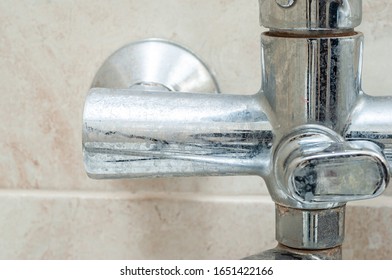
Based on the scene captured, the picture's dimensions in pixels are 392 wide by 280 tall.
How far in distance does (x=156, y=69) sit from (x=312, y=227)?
137mm

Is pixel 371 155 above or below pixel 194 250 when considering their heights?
above

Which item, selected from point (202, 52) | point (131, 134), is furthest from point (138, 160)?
point (202, 52)

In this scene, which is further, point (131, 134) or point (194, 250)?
point (194, 250)

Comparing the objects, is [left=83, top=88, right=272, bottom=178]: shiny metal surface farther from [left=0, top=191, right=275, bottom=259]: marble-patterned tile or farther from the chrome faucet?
[left=0, top=191, right=275, bottom=259]: marble-patterned tile

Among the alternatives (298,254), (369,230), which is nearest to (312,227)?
(298,254)

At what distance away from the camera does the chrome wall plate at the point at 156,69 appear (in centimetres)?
40

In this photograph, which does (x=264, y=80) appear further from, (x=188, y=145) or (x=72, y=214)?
(x=72, y=214)

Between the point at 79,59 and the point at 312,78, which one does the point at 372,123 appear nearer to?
the point at 312,78

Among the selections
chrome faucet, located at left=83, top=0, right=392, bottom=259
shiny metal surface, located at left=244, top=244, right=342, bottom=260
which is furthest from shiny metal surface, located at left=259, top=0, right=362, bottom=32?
shiny metal surface, located at left=244, top=244, right=342, bottom=260

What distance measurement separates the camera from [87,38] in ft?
1.38

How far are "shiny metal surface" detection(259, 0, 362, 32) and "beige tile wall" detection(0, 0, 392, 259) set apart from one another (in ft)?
0.37

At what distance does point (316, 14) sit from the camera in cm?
29

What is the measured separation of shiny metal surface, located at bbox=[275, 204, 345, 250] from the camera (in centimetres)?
33

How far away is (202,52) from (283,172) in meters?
0.14
